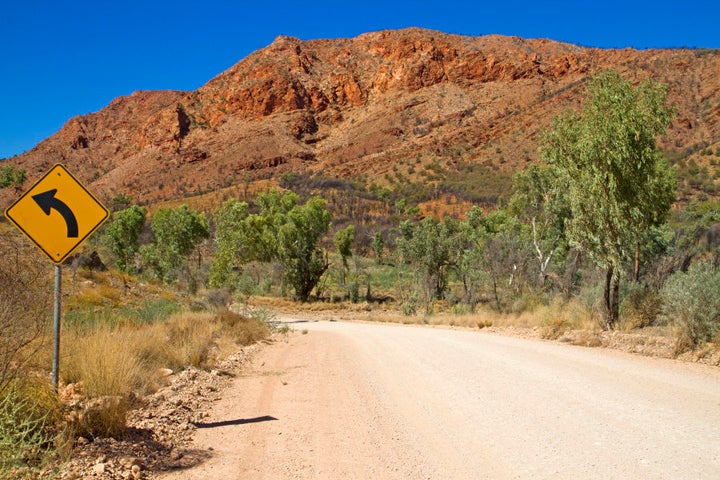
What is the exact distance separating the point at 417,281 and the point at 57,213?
115 ft

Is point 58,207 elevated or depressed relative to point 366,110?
depressed

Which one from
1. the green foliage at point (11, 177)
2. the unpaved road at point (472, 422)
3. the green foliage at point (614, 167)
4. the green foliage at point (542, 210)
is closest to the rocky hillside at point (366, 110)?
the green foliage at point (11, 177)

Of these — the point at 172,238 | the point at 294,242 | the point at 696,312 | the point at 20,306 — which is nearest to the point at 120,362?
the point at 20,306

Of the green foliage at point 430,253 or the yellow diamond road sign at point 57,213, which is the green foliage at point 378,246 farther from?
the yellow diamond road sign at point 57,213

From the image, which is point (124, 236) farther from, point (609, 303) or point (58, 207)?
point (58, 207)

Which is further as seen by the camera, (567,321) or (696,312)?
(567,321)

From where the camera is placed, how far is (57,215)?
6117mm

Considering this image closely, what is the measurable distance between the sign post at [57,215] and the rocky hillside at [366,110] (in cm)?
8439

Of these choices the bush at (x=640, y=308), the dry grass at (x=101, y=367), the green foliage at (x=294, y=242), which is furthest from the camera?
the green foliage at (x=294, y=242)

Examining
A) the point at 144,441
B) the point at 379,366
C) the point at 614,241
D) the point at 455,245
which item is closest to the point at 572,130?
the point at 614,241

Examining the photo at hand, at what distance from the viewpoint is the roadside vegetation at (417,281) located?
5562mm

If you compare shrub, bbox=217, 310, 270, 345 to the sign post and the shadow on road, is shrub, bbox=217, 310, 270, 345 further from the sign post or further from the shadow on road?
the sign post

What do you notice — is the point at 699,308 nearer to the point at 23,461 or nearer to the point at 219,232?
the point at 23,461

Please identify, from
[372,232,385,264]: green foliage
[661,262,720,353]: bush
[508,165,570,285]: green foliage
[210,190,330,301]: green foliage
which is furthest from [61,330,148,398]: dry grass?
[372,232,385,264]: green foliage
